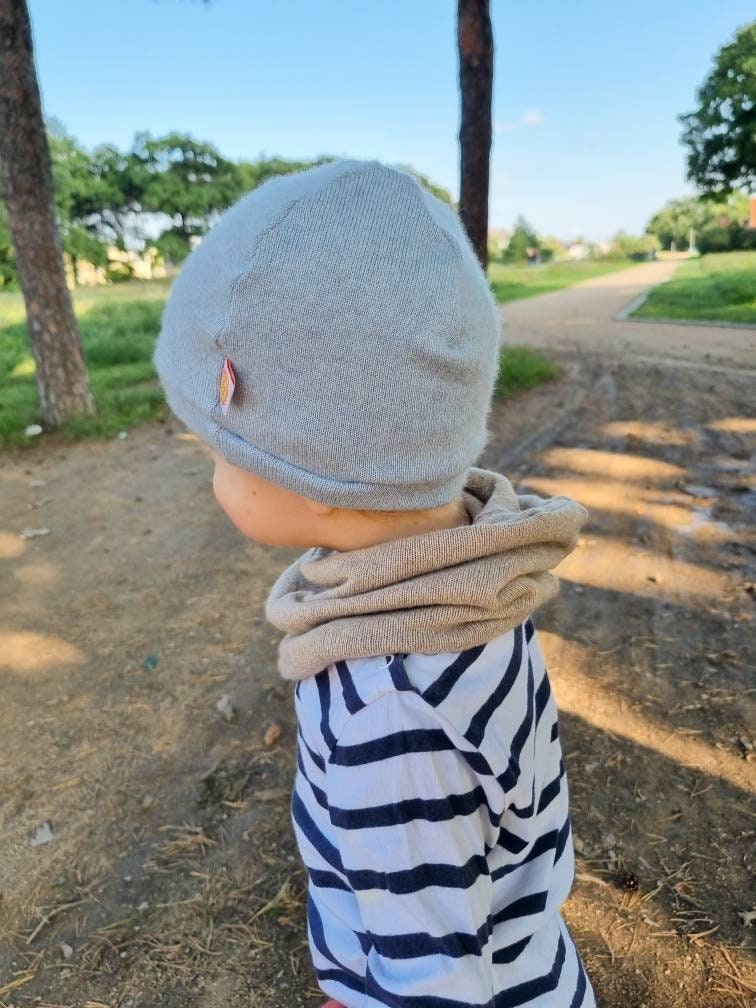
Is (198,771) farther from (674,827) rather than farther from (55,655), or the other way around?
(674,827)

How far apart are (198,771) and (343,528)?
1904 millimetres

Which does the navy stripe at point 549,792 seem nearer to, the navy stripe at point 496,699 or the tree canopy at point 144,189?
the navy stripe at point 496,699

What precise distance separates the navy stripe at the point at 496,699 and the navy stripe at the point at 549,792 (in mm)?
271

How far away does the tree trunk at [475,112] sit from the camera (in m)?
7.32

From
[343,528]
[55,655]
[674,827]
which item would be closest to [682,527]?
[674,827]

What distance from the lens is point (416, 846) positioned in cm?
91

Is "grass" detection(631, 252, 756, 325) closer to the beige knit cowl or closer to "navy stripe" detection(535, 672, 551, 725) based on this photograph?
"navy stripe" detection(535, 672, 551, 725)

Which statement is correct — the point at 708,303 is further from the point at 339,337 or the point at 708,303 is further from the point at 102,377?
the point at 339,337

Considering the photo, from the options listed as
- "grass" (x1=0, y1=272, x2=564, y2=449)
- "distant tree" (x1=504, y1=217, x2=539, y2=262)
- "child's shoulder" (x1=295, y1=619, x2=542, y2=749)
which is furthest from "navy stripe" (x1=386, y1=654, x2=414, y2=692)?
"distant tree" (x1=504, y1=217, x2=539, y2=262)

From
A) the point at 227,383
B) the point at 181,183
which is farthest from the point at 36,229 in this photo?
the point at 181,183

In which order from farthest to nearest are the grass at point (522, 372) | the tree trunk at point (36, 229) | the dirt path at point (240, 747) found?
the grass at point (522, 372) < the tree trunk at point (36, 229) < the dirt path at point (240, 747)

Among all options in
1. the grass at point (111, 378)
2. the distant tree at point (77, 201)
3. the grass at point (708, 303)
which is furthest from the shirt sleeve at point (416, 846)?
the distant tree at point (77, 201)

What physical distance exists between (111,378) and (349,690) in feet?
30.1

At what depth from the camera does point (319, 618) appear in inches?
41.9
